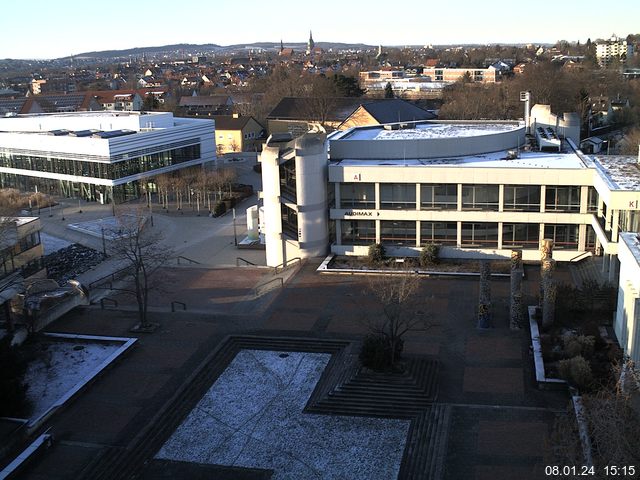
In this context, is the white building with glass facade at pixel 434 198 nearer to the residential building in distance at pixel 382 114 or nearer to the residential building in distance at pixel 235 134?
the residential building in distance at pixel 382 114

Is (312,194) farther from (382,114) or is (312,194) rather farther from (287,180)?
(382,114)

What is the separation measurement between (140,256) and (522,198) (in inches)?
752

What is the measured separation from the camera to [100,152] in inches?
2218

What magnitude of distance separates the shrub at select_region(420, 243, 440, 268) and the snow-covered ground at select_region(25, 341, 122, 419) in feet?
51.8

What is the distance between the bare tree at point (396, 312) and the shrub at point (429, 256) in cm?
185

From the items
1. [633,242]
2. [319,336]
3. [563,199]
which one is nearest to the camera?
[633,242]

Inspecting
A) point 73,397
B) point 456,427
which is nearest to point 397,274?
Answer: point 456,427

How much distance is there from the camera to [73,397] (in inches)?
928

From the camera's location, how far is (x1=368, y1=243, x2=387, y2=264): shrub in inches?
1446

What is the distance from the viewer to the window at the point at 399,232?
37656 mm

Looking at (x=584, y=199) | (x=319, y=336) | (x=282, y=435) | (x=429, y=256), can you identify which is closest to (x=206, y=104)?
(x=429, y=256)

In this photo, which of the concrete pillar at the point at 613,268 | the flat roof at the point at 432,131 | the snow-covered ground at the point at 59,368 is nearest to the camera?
the snow-covered ground at the point at 59,368

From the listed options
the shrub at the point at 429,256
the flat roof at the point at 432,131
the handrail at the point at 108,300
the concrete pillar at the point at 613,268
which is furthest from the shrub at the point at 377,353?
the flat roof at the point at 432,131

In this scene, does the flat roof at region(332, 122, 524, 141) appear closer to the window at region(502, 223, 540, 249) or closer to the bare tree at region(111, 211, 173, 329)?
the window at region(502, 223, 540, 249)
